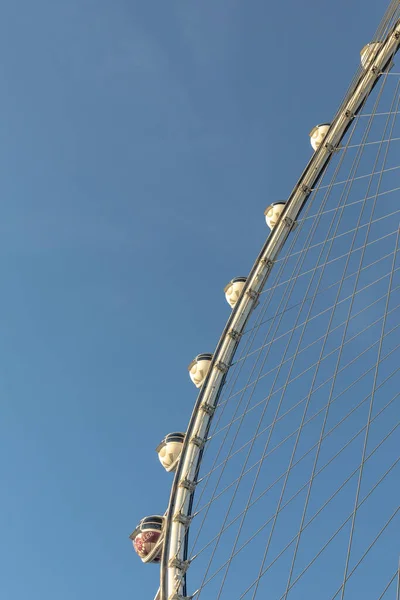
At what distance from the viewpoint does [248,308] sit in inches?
529

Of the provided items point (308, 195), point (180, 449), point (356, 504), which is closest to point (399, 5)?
point (308, 195)

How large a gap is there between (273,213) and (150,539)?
6.44 metres

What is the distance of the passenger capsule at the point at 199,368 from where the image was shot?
43.4ft

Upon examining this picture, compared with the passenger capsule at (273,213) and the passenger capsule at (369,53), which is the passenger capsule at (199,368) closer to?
the passenger capsule at (273,213)

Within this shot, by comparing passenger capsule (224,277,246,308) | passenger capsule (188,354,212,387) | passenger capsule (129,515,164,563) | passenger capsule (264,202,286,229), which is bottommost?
passenger capsule (129,515,164,563)

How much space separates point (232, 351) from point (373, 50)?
19.5 ft

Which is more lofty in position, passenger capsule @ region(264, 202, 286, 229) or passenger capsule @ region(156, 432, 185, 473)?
passenger capsule @ region(264, 202, 286, 229)

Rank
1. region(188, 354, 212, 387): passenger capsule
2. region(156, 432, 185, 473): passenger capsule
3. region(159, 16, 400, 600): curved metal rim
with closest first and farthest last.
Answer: region(159, 16, 400, 600): curved metal rim < region(156, 432, 185, 473): passenger capsule < region(188, 354, 212, 387): passenger capsule

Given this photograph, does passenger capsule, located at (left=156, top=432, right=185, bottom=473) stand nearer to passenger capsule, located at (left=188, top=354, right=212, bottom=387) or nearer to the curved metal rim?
the curved metal rim

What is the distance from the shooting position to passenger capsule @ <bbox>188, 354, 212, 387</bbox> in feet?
43.4

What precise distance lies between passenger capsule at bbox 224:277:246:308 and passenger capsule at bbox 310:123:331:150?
2.87 meters

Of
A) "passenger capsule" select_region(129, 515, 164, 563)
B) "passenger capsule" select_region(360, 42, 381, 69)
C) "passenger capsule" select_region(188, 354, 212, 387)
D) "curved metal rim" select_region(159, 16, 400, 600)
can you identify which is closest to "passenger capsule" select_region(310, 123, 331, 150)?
"curved metal rim" select_region(159, 16, 400, 600)

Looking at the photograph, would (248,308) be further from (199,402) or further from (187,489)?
(187,489)

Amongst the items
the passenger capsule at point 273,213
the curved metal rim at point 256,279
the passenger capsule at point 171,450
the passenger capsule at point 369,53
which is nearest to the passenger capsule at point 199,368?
the curved metal rim at point 256,279
